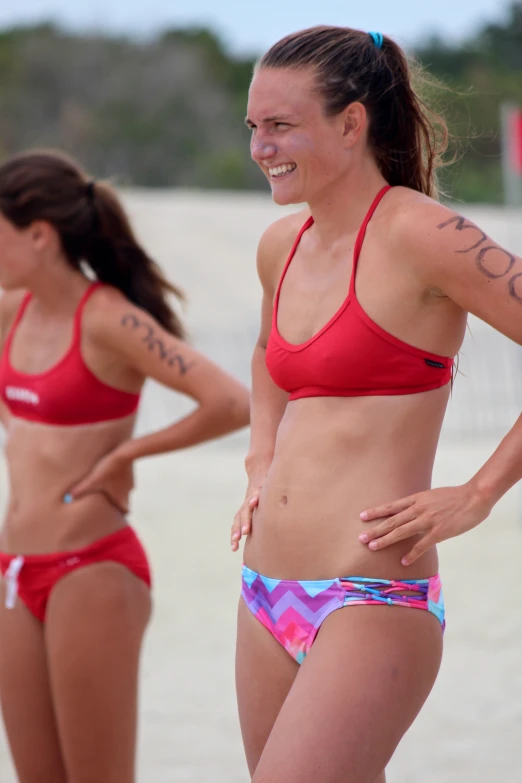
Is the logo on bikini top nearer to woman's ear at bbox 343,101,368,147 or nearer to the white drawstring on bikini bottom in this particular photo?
the white drawstring on bikini bottom

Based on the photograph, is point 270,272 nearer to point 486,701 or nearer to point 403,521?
point 403,521

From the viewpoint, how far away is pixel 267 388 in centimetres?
287

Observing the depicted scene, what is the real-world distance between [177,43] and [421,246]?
53.3 m

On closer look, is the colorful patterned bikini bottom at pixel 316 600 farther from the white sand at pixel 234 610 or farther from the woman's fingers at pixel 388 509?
the white sand at pixel 234 610

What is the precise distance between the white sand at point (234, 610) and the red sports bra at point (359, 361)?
9.58 feet

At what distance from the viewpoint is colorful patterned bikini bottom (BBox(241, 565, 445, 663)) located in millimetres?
2320

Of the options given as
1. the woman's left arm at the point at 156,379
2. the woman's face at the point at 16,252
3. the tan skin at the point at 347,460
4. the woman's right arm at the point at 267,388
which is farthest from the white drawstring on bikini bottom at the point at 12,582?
the tan skin at the point at 347,460

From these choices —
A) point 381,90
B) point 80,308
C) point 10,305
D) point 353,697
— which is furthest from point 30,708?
point 381,90

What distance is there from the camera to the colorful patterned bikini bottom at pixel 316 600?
232cm

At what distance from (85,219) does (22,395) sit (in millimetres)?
613

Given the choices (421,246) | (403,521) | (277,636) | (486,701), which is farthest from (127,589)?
(486,701)

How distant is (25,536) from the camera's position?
3.50m

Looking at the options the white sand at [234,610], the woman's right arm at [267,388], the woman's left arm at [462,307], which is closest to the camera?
the woman's left arm at [462,307]

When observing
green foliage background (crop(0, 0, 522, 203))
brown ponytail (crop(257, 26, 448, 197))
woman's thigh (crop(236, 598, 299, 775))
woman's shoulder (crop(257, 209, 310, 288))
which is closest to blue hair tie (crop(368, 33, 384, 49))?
brown ponytail (crop(257, 26, 448, 197))
